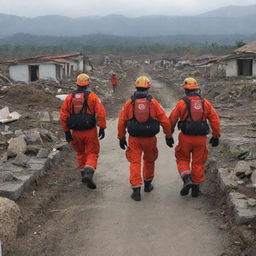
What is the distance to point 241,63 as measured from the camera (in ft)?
103

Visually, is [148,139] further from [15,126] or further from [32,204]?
[15,126]

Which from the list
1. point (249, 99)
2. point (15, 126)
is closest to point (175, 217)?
point (15, 126)

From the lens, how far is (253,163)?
669cm

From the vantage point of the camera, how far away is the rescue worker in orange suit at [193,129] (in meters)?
6.12

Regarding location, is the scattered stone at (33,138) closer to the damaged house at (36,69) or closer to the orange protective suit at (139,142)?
the orange protective suit at (139,142)

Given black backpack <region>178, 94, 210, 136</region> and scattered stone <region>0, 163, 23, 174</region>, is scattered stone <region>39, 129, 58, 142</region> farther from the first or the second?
black backpack <region>178, 94, 210, 136</region>

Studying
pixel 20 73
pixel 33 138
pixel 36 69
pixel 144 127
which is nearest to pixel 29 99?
pixel 33 138

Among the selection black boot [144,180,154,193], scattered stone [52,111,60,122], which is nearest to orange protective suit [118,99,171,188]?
black boot [144,180,154,193]

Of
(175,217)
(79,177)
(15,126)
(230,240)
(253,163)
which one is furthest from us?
(15,126)

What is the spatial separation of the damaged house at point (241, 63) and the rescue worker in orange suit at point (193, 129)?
76.6 feet

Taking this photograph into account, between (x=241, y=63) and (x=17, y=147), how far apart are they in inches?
1025

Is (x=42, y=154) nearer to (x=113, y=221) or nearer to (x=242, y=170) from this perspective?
(x=113, y=221)

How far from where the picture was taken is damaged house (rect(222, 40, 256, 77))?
28875 mm

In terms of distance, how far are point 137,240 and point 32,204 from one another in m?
1.82
